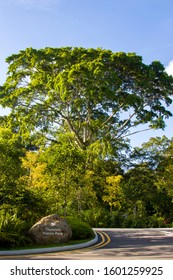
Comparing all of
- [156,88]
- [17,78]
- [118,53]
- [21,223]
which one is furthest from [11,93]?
[21,223]

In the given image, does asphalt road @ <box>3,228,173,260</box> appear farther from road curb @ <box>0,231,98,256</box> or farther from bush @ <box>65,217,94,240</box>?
bush @ <box>65,217,94,240</box>

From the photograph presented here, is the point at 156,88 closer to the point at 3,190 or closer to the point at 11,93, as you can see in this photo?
the point at 11,93

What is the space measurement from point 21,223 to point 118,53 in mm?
23681

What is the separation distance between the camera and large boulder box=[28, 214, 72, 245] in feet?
55.7

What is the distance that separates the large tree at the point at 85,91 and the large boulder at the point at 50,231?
18.4 m

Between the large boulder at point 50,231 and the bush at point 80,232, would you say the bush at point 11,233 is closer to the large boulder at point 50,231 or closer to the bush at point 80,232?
the large boulder at point 50,231

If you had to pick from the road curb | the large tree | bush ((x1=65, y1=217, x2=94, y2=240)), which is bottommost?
the road curb

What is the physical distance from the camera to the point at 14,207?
19672 mm

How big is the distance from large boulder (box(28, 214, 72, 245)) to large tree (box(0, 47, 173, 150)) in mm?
18422

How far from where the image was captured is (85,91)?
34.9 meters

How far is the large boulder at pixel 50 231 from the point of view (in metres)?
17.0

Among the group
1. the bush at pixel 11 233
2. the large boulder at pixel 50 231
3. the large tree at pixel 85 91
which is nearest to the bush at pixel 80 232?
the large boulder at pixel 50 231

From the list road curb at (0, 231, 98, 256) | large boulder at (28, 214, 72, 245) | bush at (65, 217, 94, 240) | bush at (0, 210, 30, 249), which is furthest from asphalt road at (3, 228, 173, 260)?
bush at (0, 210, 30, 249)

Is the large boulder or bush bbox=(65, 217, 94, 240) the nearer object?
the large boulder
